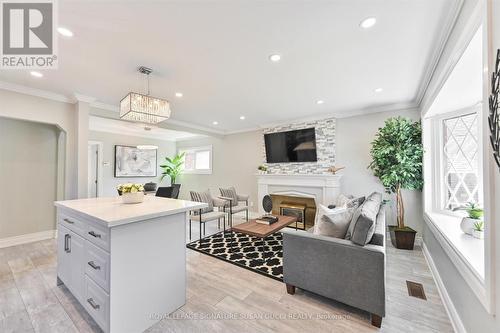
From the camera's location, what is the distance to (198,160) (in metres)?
7.36

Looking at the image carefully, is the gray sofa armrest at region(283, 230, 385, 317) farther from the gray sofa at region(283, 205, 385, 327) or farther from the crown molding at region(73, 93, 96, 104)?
the crown molding at region(73, 93, 96, 104)

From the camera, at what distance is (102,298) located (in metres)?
1.51

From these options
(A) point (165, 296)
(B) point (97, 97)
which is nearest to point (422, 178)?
(A) point (165, 296)

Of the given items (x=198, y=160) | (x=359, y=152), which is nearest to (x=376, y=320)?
(x=359, y=152)

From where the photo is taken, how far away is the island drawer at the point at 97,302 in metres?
1.48

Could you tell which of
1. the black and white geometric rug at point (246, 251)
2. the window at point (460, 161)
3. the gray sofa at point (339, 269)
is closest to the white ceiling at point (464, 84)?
the window at point (460, 161)

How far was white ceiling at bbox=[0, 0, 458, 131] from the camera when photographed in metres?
1.55

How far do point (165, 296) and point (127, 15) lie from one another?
2.39 m

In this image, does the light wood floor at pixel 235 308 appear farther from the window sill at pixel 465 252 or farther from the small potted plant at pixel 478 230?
the small potted plant at pixel 478 230

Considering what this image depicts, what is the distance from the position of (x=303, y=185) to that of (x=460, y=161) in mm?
2496

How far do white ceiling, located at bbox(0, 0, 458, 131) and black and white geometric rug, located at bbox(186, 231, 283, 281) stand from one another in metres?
2.53


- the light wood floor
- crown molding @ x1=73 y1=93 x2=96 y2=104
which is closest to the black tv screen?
the light wood floor

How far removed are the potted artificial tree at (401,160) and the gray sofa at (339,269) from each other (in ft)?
5.25

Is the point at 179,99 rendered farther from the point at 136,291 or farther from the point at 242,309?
the point at 242,309
